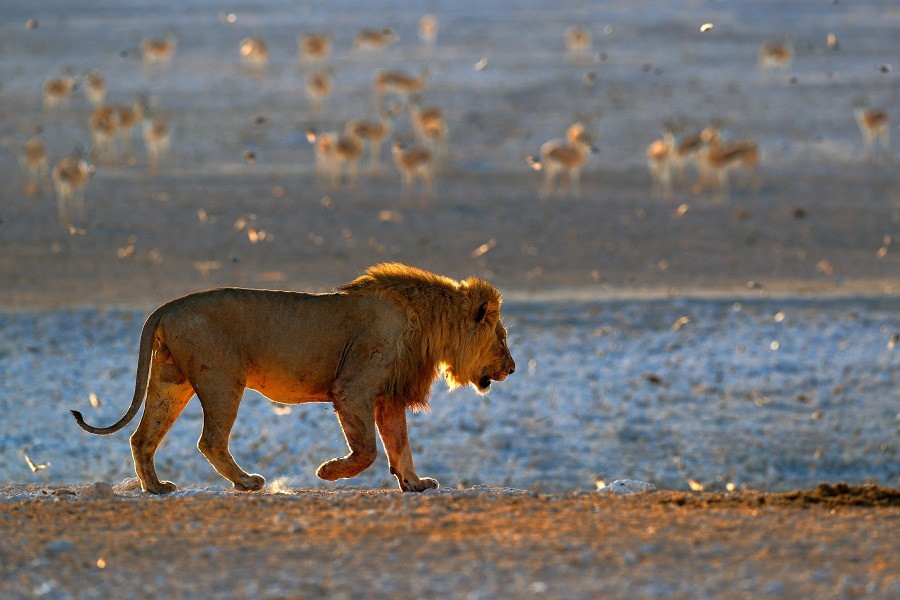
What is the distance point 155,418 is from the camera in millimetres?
7891

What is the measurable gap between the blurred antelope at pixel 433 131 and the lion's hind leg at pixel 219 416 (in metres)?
17.4

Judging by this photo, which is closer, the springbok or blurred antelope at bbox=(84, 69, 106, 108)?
the springbok

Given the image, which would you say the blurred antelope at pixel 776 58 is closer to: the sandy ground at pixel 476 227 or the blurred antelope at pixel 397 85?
the sandy ground at pixel 476 227

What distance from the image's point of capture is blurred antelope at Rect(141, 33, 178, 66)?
1281 inches

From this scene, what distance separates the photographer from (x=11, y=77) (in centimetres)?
3161

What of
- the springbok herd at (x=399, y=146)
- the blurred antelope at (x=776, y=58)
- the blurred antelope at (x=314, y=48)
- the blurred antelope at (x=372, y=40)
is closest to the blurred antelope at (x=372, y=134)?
the springbok herd at (x=399, y=146)

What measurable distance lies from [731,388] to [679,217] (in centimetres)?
872

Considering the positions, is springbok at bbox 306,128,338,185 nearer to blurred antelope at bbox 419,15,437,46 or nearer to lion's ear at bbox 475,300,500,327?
blurred antelope at bbox 419,15,437,46

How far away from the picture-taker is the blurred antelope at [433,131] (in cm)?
2550

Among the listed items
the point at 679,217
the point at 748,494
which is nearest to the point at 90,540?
the point at 748,494

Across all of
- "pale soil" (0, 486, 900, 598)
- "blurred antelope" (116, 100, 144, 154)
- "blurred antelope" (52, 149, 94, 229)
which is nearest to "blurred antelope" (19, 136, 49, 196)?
"blurred antelope" (52, 149, 94, 229)

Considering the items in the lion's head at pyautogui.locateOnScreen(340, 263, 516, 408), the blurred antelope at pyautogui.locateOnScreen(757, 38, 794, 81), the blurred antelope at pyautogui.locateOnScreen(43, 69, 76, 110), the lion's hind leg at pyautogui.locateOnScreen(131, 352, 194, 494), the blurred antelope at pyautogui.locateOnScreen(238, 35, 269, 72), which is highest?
the blurred antelope at pyautogui.locateOnScreen(238, 35, 269, 72)

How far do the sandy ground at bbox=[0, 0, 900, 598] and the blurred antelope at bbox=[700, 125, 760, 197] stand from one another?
0.49m

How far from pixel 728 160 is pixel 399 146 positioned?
17.2ft
